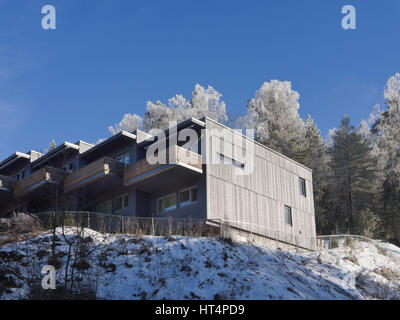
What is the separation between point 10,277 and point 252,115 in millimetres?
37749

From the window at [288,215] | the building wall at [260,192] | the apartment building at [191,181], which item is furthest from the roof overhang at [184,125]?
the window at [288,215]

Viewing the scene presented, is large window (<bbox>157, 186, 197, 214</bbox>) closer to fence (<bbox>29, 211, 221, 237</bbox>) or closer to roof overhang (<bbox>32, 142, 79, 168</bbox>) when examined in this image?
fence (<bbox>29, 211, 221, 237</bbox>)

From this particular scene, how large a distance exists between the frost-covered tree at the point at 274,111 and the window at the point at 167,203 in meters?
21.4

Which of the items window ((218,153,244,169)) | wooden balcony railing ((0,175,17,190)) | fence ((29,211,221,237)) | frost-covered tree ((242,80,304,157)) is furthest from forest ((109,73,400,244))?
wooden balcony railing ((0,175,17,190))

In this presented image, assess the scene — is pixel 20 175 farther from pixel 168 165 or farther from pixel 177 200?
pixel 168 165

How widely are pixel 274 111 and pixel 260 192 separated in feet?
79.1

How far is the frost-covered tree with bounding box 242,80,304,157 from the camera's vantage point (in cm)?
4731

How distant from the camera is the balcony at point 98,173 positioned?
25.7 metres

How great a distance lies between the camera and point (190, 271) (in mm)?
15469

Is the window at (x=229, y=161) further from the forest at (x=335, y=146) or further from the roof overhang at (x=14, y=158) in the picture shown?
the roof overhang at (x=14, y=158)

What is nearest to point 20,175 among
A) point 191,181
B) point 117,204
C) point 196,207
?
point 117,204

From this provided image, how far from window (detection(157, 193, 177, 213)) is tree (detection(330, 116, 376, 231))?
2063 cm

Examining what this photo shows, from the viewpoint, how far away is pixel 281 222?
27.1m

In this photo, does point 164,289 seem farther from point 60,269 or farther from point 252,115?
point 252,115
